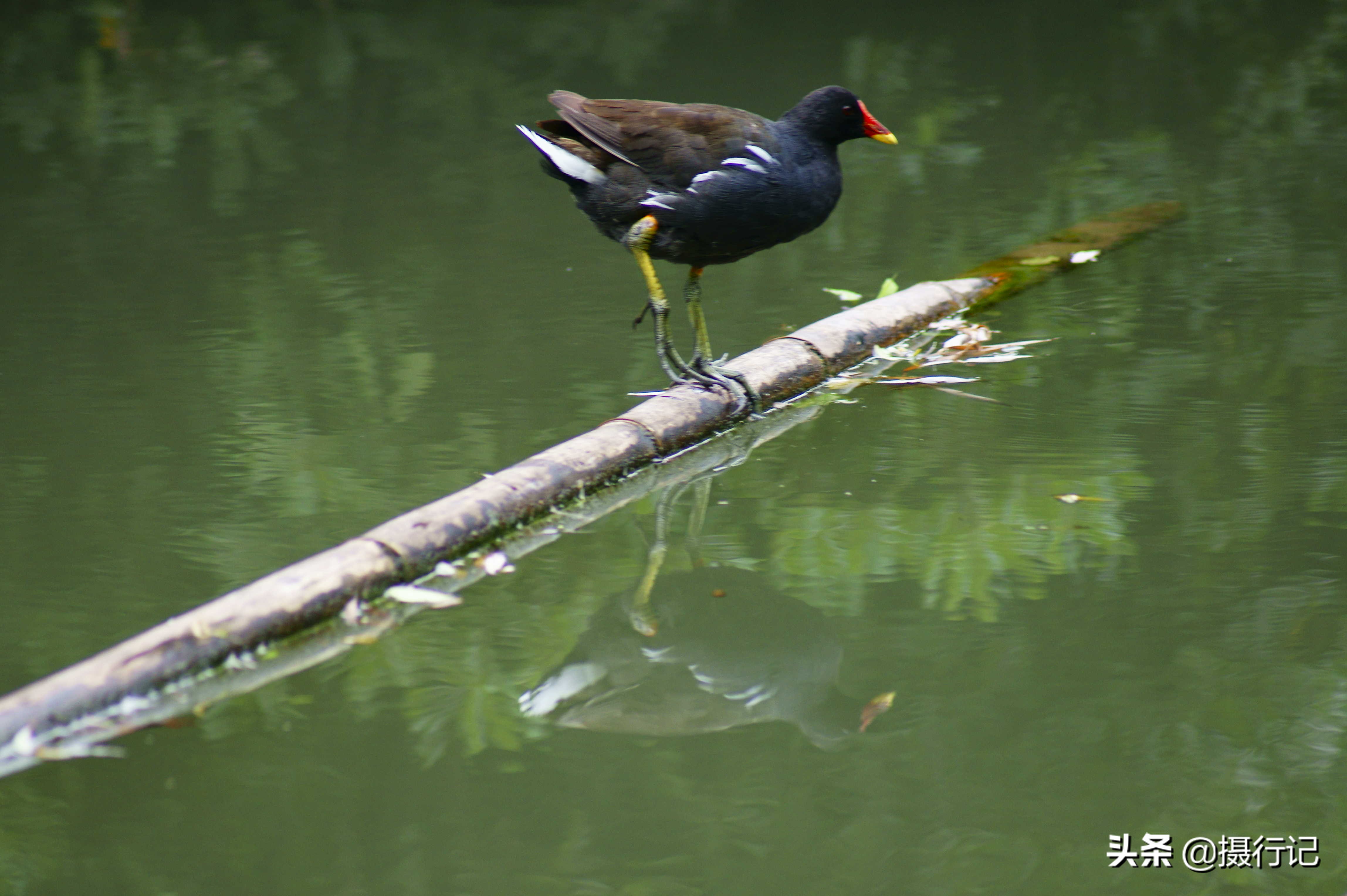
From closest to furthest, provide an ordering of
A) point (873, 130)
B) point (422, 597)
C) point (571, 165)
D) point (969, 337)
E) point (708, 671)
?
point (708, 671)
point (422, 597)
point (571, 165)
point (873, 130)
point (969, 337)

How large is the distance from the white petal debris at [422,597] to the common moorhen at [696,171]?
1268mm

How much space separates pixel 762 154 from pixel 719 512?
3.42 feet

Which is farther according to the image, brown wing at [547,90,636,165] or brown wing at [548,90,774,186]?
A: brown wing at [547,90,636,165]

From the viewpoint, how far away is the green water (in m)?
2.27

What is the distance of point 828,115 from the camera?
3830 millimetres

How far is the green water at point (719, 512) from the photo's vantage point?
227 cm

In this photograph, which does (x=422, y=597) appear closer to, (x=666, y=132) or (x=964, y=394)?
(x=666, y=132)

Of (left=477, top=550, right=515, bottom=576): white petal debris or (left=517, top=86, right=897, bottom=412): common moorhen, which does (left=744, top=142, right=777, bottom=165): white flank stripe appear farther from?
(left=477, top=550, right=515, bottom=576): white petal debris

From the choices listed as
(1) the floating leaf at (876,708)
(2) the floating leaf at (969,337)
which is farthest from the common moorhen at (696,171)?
(1) the floating leaf at (876,708)

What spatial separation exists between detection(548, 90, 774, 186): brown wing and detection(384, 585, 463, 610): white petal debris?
56.3 inches

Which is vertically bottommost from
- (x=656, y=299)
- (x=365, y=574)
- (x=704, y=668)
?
(x=704, y=668)

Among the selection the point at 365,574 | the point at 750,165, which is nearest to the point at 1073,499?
the point at 750,165

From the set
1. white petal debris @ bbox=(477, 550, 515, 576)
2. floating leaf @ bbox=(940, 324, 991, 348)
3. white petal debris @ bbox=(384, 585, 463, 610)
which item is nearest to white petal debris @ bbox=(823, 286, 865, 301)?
floating leaf @ bbox=(940, 324, 991, 348)

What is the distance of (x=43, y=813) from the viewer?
2277 mm
